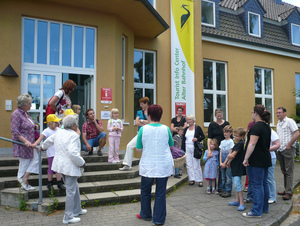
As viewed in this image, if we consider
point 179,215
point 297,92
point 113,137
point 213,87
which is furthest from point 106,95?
point 297,92

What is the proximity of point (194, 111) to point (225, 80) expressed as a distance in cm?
290

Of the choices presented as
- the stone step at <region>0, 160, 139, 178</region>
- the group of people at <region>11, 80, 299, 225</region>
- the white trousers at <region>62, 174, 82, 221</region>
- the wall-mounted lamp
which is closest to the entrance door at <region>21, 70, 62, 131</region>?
the wall-mounted lamp

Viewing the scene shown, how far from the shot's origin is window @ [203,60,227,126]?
1155cm

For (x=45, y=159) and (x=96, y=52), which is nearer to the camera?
(x=45, y=159)

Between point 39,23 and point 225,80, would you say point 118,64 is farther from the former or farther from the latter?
point 225,80

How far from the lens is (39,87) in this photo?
714cm

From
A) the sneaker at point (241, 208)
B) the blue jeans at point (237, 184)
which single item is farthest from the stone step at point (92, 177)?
the sneaker at point (241, 208)

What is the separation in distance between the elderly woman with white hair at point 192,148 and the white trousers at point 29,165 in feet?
11.5

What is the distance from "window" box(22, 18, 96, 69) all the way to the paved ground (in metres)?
4.06

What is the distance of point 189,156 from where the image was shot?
21.9 ft

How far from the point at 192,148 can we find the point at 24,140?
12.5 feet

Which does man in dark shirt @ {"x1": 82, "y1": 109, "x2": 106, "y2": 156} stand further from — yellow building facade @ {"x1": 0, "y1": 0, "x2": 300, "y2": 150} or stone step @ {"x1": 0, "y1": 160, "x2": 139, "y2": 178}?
yellow building facade @ {"x1": 0, "y1": 0, "x2": 300, "y2": 150}

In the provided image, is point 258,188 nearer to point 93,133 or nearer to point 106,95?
point 93,133

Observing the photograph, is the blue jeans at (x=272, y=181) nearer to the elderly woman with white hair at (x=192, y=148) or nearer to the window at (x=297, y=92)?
the elderly woman with white hair at (x=192, y=148)
